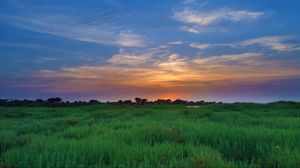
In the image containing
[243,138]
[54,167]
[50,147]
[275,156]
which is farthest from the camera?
[243,138]

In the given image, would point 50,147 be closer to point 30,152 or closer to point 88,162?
point 30,152

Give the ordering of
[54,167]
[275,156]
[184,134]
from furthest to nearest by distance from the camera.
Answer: [184,134]
[275,156]
[54,167]

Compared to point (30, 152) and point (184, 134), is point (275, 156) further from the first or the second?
point (30, 152)

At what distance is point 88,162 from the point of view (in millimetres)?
5605

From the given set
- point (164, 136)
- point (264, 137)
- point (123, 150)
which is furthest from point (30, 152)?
point (264, 137)

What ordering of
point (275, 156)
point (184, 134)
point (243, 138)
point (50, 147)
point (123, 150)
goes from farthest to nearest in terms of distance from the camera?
point (184, 134), point (243, 138), point (50, 147), point (123, 150), point (275, 156)

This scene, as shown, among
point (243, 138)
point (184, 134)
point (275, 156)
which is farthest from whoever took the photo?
point (184, 134)

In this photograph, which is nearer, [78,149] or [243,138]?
[78,149]

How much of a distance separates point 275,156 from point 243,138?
218 centimetres

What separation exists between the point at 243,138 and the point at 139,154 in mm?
2911

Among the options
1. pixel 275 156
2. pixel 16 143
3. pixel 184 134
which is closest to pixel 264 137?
pixel 184 134

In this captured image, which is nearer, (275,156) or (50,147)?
(275,156)

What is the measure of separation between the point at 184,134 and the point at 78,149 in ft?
9.38

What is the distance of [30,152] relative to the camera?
602 centimetres
